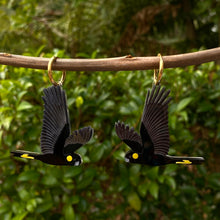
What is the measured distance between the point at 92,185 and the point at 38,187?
0.67 feet

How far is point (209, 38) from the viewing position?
6.40 feet

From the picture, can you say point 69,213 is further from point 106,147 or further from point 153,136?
point 153,136

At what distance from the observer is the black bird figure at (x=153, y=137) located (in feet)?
1.62

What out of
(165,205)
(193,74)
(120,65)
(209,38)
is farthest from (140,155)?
(209,38)

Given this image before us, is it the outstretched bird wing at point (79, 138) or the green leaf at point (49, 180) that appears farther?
the green leaf at point (49, 180)

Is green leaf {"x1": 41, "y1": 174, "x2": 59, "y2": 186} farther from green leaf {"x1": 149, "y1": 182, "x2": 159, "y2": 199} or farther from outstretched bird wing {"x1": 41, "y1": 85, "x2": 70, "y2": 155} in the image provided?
outstretched bird wing {"x1": 41, "y1": 85, "x2": 70, "y2": 155}

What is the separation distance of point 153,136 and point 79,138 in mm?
132

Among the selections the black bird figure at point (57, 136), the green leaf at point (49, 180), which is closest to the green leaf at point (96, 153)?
the green leaf at point (49, 180)

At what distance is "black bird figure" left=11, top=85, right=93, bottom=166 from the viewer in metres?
0.50

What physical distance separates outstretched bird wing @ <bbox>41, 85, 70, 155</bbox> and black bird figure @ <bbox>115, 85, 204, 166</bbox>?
121 millimetres

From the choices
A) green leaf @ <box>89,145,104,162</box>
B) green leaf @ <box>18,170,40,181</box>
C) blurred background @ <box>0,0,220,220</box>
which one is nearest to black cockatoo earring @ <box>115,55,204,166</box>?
blurred background @ <box>0,0,220,220</box>

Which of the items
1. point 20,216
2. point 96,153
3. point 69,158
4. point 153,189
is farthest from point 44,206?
point 69,158

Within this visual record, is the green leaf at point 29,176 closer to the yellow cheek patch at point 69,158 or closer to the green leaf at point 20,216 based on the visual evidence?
the green leaf at point 20,216

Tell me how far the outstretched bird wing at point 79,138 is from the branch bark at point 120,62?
0.38 feet
